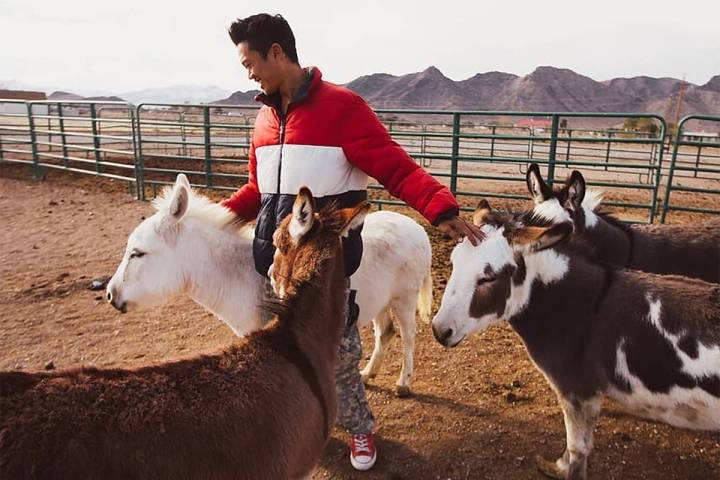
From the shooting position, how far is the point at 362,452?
2863mm

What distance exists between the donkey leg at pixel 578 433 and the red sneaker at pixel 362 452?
1048 millimetres

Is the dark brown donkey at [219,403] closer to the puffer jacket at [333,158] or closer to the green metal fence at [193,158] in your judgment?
the puffer jacket at [333,158]

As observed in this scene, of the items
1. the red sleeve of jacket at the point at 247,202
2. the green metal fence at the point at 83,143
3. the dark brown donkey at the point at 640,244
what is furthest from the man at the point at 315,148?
the green metal fence at the point at 83,143

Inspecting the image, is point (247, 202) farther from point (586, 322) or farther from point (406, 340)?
point (586, 322)

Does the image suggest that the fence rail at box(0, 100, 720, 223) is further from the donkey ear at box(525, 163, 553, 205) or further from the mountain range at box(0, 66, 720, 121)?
the mountain range at box(0, 66, 720, 121)

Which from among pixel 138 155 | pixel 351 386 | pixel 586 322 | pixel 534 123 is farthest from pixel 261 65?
pixel 534 123

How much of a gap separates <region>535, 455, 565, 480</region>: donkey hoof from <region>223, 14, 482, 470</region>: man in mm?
1374

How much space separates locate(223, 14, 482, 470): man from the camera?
2.29 m

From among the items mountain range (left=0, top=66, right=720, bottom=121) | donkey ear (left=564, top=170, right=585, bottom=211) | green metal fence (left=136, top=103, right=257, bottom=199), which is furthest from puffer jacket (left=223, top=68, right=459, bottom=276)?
mountain range (left=0, top=66, right=720, bottom=121)

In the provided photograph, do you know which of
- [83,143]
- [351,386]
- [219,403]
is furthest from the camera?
[83,143]

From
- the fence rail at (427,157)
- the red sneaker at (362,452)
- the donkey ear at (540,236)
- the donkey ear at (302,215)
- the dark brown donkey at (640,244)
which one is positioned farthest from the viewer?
the fence rail at (427,157)

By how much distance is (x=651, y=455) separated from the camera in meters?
2.98

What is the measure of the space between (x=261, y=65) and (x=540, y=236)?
151 centimetres

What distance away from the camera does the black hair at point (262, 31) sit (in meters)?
2.25
